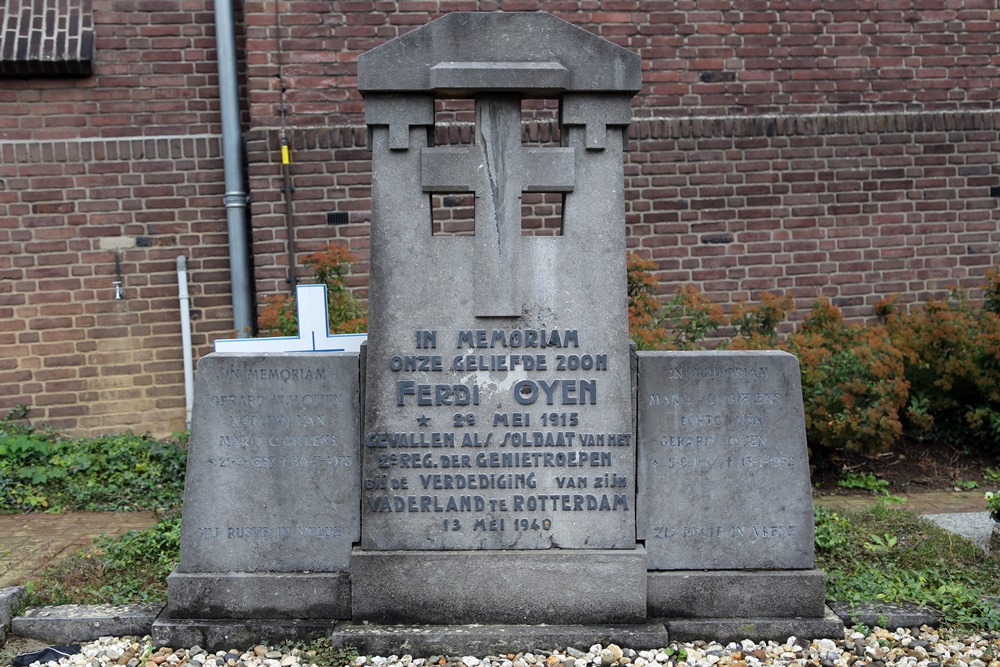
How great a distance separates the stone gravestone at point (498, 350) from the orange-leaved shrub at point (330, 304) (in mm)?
2480

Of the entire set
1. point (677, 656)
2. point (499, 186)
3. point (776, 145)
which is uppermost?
point (776, 145)

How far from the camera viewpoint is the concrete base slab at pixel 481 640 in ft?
12.2

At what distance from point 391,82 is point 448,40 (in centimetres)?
28

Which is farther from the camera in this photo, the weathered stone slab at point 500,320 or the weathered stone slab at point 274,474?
the weathered stone slab at point 274,474

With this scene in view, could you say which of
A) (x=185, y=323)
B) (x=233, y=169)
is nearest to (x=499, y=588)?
(x=185, y=323)

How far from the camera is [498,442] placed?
12.8 feet

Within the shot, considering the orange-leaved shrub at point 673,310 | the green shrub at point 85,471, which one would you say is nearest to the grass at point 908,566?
the orange-leaved shrub at point 673,310

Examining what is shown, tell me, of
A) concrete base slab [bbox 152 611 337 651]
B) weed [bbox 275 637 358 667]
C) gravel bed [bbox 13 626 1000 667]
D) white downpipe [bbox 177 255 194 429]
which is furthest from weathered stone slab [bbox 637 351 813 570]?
white downpipe [bbox 177 255 194 429]

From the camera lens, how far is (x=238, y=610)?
12.9 ft

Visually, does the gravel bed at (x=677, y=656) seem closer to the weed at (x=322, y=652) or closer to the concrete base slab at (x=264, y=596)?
the weed at (x=322, y=652)

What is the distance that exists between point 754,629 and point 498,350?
153cm

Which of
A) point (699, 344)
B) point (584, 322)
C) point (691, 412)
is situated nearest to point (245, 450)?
point (584, 322)

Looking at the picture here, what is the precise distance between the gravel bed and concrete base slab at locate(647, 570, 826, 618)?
0.14 m

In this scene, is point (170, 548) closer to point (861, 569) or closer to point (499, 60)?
point (499, 60)
